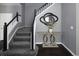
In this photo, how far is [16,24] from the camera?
3.01 metres

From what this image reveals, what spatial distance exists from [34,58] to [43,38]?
8.7 inches

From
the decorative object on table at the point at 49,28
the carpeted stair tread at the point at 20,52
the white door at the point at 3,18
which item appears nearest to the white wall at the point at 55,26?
the decorative object on table at the point at 49,28

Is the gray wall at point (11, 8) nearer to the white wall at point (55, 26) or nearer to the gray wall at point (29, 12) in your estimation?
the gray wall at point (29, 12)

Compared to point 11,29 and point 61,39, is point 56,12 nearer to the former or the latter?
point 61,39

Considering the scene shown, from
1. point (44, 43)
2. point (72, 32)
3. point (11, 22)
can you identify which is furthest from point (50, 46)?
point (11, 22)

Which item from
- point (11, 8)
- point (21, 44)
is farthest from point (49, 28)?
point (11, 8)

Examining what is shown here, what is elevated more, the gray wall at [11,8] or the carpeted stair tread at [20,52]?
the gray wall at [11,8]

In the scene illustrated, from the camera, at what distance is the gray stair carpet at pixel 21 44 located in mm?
3002

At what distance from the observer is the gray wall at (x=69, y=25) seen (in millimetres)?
3008

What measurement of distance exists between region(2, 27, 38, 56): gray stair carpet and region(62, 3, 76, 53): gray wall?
1.09 feet

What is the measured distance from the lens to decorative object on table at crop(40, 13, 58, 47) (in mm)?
3022

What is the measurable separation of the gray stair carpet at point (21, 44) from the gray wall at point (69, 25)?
331 millimetres

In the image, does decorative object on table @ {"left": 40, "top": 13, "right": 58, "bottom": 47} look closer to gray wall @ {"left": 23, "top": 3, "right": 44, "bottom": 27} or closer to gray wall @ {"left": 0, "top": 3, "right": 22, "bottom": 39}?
gray wall @ {"left": 23, "top": 3, "right": 44, "bottom": 27}

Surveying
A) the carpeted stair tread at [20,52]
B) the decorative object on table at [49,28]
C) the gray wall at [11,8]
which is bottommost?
the carpeted stair tread at [20,52]
